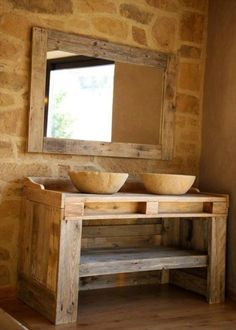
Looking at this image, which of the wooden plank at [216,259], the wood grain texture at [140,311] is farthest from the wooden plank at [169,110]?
the wood grain texture at [140,311]

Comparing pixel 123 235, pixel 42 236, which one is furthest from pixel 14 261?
pixel 123 235

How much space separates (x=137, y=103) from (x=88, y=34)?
0.65 metres

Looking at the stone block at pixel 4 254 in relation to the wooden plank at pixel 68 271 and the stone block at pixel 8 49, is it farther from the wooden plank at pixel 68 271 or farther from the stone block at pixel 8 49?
the stone block at pixel 8 49

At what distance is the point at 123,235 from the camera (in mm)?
3553

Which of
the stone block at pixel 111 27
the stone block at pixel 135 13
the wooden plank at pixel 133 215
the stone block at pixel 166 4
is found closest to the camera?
the wooden plank at pixel 133 215

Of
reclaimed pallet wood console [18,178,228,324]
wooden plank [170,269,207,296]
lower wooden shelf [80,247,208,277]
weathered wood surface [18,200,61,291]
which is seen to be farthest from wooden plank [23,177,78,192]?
wooden plank [170,269,207,296]

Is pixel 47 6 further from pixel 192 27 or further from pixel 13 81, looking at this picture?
pixel 192 27

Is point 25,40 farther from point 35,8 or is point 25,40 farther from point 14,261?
point 14,261

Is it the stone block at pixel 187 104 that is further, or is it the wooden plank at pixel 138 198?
the stone block at pixel 187 104

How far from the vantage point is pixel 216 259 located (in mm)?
3320

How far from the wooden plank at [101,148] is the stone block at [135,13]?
988mm

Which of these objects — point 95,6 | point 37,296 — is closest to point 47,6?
point 95,6

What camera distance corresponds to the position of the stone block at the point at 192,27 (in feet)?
12.4

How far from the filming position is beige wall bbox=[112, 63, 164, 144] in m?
3.51
